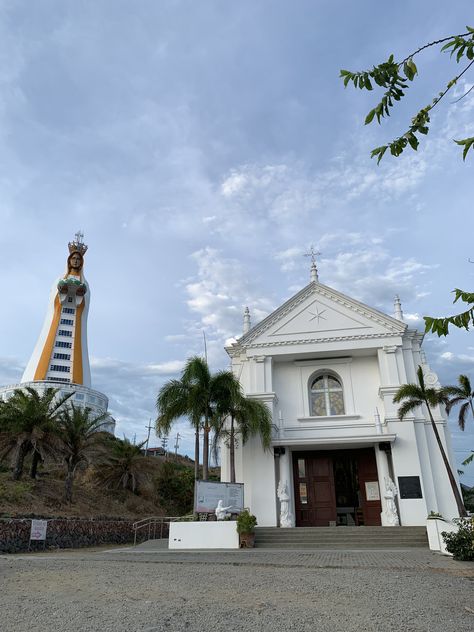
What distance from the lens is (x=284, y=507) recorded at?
66.4ft

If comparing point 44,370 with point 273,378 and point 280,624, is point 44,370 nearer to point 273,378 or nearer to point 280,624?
point 273,378

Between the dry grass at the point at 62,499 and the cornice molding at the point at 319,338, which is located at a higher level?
the cornice molding at the point at 319,338

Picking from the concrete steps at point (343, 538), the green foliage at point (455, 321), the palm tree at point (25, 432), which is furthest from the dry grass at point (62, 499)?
the green foliage at point (455, 321)

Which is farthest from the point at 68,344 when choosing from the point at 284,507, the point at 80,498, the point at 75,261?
the point at 284,507

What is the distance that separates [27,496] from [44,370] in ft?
165

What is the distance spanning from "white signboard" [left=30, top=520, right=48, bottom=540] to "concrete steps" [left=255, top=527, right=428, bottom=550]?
8.46m

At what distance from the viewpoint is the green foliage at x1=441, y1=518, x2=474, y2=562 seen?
1202 centimetres

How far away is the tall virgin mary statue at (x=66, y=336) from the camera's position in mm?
71438

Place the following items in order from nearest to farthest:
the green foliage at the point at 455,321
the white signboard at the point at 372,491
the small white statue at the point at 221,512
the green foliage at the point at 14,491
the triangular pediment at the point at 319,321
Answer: the green foliage at the point at 455,321 → the small white statue at the point at 221,512 → the white signboard at the point at 372,491 → the green foliage at the point at 14,491 → the triangular pediment at the point at 319,321

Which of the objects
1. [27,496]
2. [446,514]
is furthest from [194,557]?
[27,496]

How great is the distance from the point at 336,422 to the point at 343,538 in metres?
5.88

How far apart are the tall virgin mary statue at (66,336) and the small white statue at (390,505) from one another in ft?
190

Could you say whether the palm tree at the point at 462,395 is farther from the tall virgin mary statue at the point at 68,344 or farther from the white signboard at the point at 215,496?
the tall virgin mary statue at the point at 68,344

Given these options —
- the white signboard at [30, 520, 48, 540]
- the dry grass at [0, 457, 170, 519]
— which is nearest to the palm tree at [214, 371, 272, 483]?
the white signboard at [30, 520, 48, 540]
